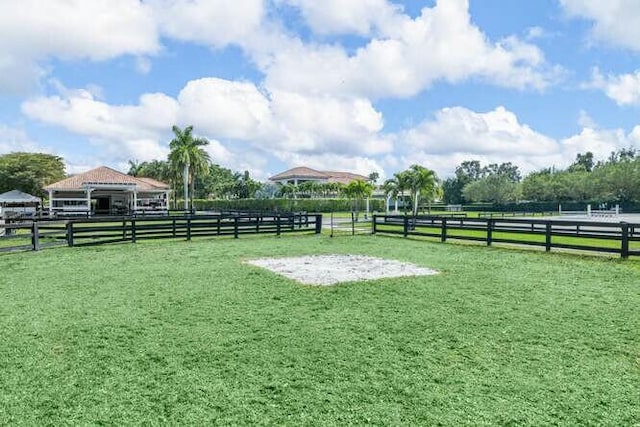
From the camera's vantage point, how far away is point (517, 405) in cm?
338

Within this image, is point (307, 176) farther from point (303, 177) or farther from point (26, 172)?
point (26, 172)

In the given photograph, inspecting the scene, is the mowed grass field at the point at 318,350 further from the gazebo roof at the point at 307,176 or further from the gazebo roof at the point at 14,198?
the gazebo roof at the point at 307,176

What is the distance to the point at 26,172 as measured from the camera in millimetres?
42469

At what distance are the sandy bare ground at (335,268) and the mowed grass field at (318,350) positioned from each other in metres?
0.58


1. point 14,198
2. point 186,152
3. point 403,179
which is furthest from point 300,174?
point 14,198

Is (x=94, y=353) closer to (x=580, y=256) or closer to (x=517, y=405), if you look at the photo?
(x=517, y=405)

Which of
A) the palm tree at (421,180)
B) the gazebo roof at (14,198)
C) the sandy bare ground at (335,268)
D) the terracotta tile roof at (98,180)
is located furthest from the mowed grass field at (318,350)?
the terracotta tile roof at (98,180)

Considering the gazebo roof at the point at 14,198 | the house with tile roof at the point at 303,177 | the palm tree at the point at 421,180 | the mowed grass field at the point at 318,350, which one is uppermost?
the house with tile roof at the point at 303,177

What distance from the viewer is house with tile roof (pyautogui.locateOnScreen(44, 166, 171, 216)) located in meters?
37.0

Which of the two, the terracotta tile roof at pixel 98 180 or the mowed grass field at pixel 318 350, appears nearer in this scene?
the mowed grass field at pixel 318 350

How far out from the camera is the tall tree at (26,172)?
4203 centimetres

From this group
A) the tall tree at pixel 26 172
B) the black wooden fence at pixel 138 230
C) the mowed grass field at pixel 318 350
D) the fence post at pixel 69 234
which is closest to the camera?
the mowed grass field at pixel 318 350

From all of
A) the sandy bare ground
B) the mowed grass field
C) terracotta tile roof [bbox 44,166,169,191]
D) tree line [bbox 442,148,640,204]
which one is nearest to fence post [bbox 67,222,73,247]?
the mowed grass field

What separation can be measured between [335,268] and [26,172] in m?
44.2
